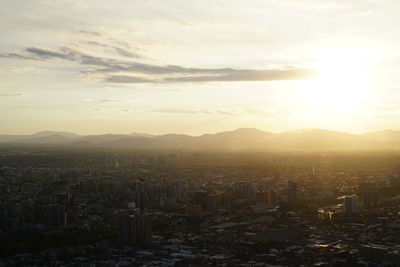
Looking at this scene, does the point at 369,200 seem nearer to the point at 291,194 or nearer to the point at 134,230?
the point at 291,194

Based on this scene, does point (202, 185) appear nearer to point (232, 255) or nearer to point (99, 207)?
point (99, 207)

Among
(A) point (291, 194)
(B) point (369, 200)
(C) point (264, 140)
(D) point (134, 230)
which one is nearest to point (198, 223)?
(D) point (134, 230)

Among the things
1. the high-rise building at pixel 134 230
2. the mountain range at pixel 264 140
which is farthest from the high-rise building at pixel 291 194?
the mountain range at pixel 264 140

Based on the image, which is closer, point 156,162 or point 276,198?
point 276,198

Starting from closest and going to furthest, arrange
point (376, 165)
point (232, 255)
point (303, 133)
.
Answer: point (232, 255), point (376, 165), point (303, 133)

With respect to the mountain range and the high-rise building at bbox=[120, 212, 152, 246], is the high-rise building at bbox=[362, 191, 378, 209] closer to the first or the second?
the high-rise building at bbox=[120, 212, 152, 246]

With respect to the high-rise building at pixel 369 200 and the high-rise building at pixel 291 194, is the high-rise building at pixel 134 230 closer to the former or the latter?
the high-rise building at pixel 291 194

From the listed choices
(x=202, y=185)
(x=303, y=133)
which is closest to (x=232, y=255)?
(x=202, y=185)

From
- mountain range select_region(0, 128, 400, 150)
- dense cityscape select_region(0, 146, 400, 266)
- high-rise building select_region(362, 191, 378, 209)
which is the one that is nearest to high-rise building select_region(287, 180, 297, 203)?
dense cityscape select_region(0, 146, 400, 266)

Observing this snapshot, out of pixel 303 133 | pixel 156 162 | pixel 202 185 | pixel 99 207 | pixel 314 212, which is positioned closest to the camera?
pixel 314 212
